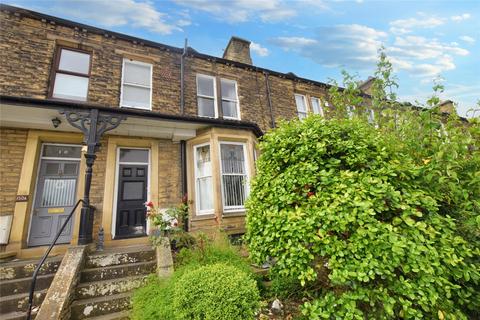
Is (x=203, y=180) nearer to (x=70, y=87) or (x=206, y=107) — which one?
(x=206, y=107)

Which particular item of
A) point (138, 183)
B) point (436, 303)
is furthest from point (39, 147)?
point (436, 303)

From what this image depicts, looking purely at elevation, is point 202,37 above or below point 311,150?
above

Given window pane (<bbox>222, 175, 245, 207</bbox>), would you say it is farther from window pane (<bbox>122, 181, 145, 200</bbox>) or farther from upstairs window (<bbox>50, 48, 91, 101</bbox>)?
upstairs window (<bbox>50, 48, 91, 101</bbox>)

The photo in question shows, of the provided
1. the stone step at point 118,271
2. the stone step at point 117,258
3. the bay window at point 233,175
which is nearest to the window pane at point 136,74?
the bay window at point 233,175

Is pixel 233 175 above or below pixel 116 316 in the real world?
above

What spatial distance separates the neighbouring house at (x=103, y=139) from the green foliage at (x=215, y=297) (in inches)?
118

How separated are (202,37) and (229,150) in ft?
17.6

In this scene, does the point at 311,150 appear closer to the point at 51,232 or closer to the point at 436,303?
the point at 436,303

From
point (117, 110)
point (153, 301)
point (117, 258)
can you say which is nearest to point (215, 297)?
point (153, 301)

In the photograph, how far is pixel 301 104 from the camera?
36.5 feet

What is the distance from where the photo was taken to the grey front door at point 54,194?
5734mm

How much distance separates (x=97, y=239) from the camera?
19.5ft

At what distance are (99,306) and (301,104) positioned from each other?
10839 mm

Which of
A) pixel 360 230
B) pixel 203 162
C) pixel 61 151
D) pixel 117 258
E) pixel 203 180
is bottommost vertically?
pixel 117 258
